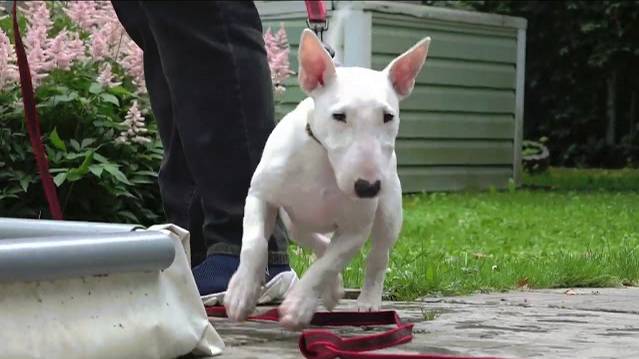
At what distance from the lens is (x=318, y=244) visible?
3.05 metres

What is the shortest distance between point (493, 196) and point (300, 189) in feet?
25.7

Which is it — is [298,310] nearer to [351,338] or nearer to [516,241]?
[351,338]

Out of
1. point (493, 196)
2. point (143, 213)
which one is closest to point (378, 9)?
point (493, 196)

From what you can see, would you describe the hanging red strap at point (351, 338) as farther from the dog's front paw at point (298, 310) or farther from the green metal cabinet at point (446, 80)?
the green metal cabinet at point (446, 80)

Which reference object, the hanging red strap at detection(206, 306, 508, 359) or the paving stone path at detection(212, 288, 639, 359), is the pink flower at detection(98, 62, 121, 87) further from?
the hanging red strap at detection(206, 306, 508, 359)

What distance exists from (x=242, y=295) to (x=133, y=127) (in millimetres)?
2194

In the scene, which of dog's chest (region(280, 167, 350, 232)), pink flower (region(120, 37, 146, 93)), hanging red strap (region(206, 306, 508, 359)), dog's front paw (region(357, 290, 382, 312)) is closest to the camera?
hanging red strap (region(206, 306, 508, 359))

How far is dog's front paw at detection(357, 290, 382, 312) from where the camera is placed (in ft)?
10.1

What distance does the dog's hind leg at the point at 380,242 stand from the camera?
2.86m

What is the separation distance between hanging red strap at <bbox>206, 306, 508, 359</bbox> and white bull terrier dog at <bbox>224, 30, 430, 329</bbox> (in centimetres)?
9

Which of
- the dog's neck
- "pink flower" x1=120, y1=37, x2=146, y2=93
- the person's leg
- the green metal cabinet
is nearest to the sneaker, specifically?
the person's leg

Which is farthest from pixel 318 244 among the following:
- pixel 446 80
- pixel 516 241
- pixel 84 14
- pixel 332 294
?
pixel 446 80

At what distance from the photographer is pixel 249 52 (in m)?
3.24

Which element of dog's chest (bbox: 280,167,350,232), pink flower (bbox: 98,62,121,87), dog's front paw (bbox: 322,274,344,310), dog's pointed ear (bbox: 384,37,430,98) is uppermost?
dog's pointed ear (bbox: 384,37,430,98)
